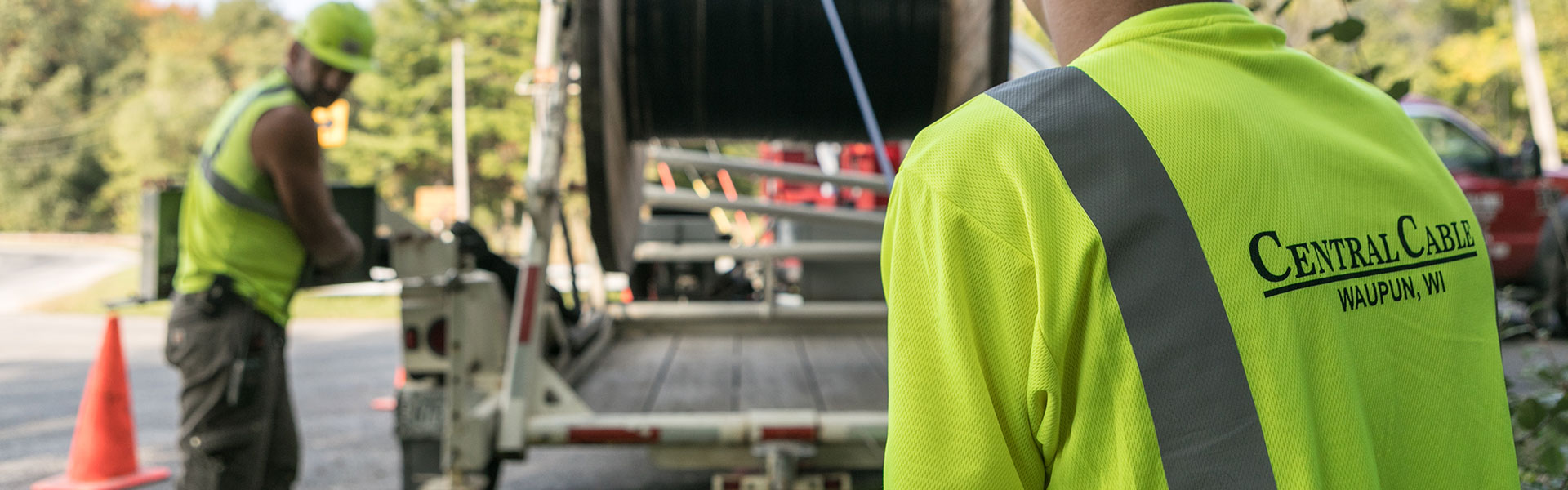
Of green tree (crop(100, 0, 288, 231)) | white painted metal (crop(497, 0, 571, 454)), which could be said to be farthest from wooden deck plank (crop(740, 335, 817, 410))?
green tree (crop(100, 0, 288, 231))

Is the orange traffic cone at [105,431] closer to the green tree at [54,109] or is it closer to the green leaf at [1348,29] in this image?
the green leaf at [1348,29]

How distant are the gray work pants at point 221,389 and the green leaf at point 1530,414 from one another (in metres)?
3.20

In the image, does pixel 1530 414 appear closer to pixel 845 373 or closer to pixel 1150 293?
pixel 1150 293

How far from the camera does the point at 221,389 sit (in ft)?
10.4

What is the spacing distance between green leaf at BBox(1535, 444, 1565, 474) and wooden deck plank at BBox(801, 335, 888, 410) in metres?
2.38

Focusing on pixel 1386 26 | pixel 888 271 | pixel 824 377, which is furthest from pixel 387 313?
pixel 1386 26

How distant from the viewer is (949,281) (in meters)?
0.89

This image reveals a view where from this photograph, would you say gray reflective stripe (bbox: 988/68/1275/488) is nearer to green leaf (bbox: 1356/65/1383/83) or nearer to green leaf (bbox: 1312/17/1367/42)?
green leaf (bbox: 1312/17/1367/42)

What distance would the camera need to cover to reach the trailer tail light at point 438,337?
12.4 ft

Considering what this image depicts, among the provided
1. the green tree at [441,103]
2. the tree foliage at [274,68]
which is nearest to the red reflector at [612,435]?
the tree foliage at [274,68]

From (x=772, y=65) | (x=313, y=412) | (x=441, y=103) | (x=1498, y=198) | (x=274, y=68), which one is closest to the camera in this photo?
(x=772, y=65)

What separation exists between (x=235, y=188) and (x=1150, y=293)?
3.12 metres

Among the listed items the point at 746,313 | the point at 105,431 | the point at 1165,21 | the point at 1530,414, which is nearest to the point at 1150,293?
the point at 1165,21

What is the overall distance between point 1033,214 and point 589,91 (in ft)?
10.6
